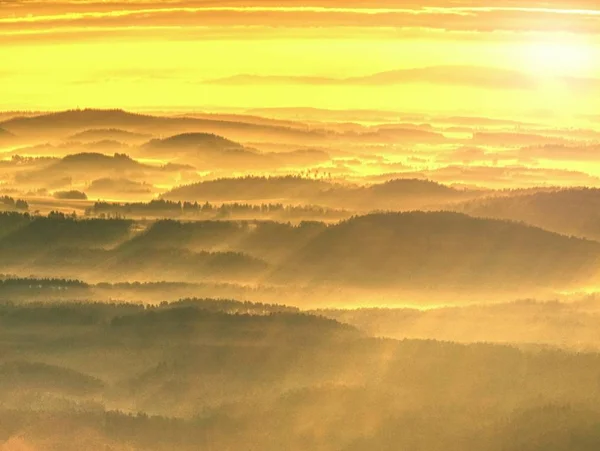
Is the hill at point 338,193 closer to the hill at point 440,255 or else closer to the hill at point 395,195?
the hill at point 395,195

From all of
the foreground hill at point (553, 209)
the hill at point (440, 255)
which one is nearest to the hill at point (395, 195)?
the foreground hill at point (553, 209)

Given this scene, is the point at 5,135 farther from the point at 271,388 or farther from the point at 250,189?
the point at 271,388

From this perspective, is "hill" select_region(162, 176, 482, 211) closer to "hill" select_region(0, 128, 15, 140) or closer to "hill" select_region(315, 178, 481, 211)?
"hill" select_region(315, 178, 481, 211)

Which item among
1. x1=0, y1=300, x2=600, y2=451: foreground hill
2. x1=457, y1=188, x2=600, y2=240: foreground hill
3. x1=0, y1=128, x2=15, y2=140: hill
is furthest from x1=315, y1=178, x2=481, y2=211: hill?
x1=0, y1=300, x2=600, y2=451: foreground hill

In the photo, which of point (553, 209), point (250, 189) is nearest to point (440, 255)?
point (553, 209)

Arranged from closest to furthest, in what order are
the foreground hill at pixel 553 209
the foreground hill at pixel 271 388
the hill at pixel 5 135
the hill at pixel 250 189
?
the foreground hill at pixel 271 388 → the foreground hill at pixel 553 209 → the hill at pixel 250 189 → the hill at pixel 5 135
